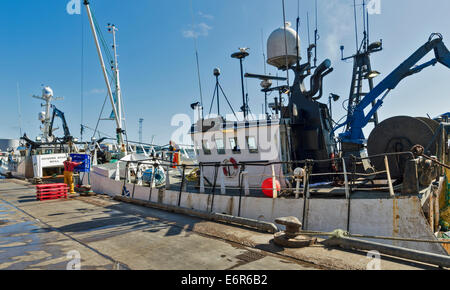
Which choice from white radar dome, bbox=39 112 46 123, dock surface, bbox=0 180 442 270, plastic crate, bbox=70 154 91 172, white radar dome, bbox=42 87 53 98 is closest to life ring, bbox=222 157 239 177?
dock surface, bbox=0 180 442 270

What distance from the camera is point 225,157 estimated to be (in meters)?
10.4

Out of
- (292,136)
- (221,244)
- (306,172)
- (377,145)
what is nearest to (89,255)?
(221,244)

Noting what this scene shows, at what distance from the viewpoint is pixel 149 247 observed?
17.3 feet

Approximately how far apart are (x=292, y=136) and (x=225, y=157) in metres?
2.68

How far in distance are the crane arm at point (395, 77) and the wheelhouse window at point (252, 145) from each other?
15.3 ft

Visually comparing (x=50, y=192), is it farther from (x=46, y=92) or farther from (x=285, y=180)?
(x=46, y=92)

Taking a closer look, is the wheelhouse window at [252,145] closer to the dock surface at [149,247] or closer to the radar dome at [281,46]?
the dock surface at [149,247]

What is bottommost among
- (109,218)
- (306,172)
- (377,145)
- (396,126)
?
(109,218)

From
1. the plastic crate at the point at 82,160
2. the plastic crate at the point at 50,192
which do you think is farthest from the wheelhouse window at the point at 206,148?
the plastic crate at the point at 82,160

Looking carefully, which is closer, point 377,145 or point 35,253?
point 35,253

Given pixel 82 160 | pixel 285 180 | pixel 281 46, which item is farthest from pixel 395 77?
pixel 82 160

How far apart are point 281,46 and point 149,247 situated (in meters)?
10.2
